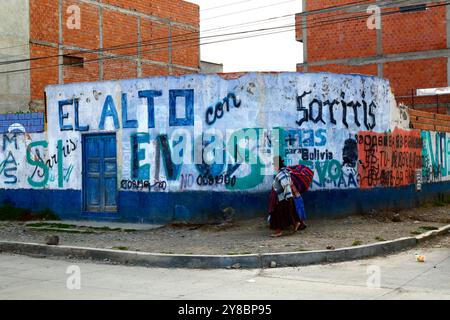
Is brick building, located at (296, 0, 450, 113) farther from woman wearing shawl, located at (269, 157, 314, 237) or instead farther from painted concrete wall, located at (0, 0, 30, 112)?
woman wearing shawl, located at (269, 157, 314, 237)

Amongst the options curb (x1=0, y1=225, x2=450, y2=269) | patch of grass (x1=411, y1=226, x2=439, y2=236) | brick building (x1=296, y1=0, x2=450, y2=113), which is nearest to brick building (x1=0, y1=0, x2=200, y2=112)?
brick building (x1=296, y1=0, x2=450, y2=113)

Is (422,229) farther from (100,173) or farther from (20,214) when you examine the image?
(20,214)

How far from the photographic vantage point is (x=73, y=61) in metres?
29.6

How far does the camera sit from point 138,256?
9.92m

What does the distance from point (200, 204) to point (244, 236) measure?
1.96 metres

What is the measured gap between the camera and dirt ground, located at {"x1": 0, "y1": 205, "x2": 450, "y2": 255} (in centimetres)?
1044

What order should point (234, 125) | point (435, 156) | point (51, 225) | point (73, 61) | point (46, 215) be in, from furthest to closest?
point (73, 61)
point (435, 156)
point (46, 215)
point (51, 225)
point (234, 125)

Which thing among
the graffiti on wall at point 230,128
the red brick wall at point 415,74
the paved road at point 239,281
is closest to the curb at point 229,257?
the paved road at point 239,281

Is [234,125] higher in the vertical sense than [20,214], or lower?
higher

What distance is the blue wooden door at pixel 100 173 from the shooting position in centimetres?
1457

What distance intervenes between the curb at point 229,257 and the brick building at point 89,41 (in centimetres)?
1800

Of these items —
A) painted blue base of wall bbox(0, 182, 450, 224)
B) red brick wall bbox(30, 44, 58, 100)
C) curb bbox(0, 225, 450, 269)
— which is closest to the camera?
curb bbox(0, 225, 450, 269)

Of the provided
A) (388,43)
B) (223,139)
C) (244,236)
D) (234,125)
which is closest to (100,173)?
(223,139)
